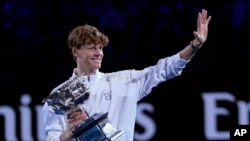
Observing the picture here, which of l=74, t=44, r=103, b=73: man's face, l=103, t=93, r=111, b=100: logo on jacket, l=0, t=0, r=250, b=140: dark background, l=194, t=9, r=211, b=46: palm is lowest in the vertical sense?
l=103, t=93, r=111, b=100: logo on jacket

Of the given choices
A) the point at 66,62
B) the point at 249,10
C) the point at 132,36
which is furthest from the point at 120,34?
the point at 249,10

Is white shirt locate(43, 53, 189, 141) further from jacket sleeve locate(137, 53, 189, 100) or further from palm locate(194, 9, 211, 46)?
palm locate(194, 9, 211, 46)

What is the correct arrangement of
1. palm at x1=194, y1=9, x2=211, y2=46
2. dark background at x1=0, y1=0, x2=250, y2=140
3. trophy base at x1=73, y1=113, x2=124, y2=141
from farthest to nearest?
dark background at x1=0, y1=0, x2=250, y2=140, palm at x1=194, y1=9, x2=211, y2=46, trophy base at x1=73, y1=113, x2=124, y2=141

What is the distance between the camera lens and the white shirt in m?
2.92

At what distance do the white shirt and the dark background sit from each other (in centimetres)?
135

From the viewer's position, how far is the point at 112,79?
3.07 meters

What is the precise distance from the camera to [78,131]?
2725 mm

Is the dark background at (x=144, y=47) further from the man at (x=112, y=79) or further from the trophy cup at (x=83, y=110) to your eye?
the trophy cup at (x=83, y=110)

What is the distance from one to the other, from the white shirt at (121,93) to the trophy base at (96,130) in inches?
6.4

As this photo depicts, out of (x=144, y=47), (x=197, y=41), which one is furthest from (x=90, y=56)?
(x=144, y=47)

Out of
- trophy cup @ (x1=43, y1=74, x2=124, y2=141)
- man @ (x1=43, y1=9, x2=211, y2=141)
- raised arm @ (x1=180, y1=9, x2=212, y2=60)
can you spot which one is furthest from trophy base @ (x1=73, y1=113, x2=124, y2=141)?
raised arm @ (x1=180, y1=9, x2=212, y2=60)

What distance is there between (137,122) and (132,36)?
0.60m

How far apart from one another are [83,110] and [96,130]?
109 mm

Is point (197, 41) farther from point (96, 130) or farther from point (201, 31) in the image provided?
point (96, 130)
